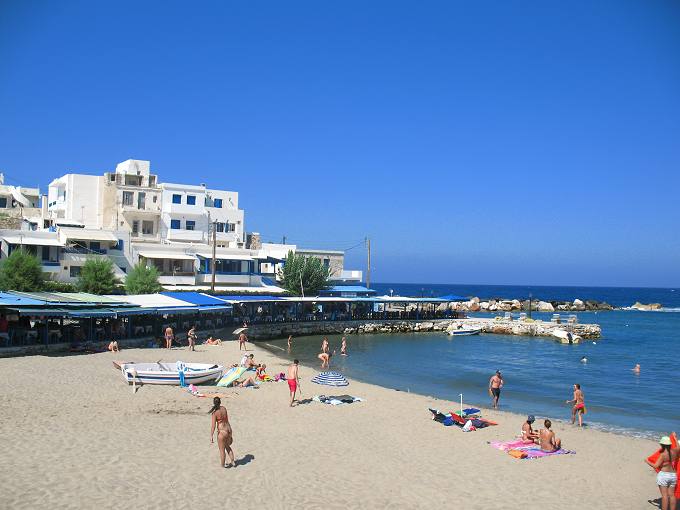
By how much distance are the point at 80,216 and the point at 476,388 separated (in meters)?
41.8

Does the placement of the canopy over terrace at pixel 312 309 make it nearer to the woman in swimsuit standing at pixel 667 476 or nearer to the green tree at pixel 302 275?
the green tree at pixel 302 275

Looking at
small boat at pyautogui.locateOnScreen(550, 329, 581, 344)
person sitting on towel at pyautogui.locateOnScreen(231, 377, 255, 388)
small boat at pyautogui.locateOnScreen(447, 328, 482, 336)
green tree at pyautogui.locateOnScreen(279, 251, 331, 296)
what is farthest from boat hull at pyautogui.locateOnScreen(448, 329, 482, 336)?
person sitting on towel at pyautogui.locateOnScreen(231, 377, 255, 388)

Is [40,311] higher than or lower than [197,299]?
lower

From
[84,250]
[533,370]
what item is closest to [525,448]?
[533,370]

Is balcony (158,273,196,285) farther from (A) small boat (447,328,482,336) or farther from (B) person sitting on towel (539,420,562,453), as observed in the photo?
(B) person sitting on towel (539,420,562,453)

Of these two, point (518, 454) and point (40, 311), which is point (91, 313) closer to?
point (40, 311)

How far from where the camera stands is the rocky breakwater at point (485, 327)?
5525 cm

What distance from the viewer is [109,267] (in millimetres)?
42125

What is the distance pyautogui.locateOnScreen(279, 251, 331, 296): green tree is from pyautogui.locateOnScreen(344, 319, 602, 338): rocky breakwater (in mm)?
6862

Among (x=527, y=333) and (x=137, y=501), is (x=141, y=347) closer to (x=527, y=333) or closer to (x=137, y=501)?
(x=137, y=501)

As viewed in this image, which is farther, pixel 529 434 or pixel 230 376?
pixel 230 376

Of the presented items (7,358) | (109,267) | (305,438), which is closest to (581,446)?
(305,438)

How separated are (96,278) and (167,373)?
22175 millimetres

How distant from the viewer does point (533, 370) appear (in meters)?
35.8
